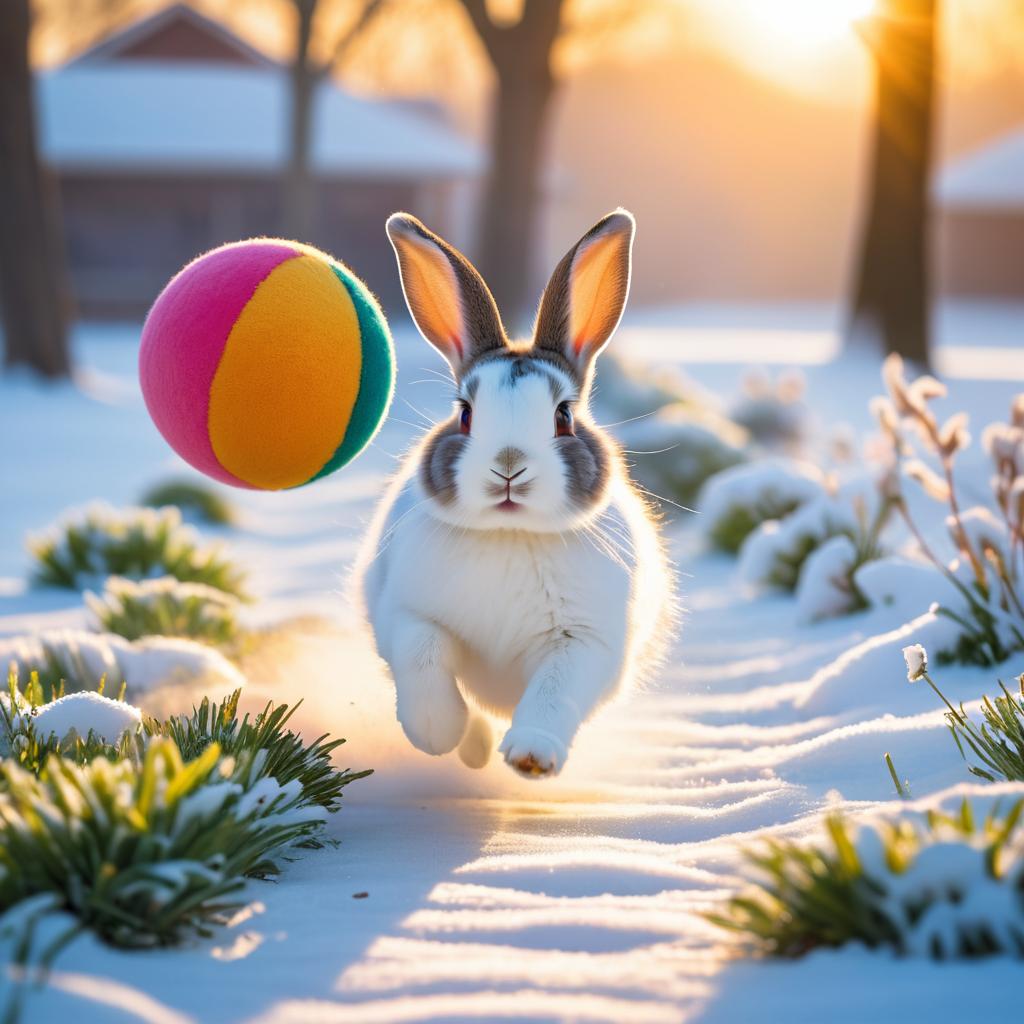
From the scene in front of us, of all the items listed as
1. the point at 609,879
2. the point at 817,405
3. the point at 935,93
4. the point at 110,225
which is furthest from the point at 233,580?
the point at 110,225

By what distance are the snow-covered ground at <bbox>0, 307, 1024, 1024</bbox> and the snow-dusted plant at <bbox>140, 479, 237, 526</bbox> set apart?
228 centimetres

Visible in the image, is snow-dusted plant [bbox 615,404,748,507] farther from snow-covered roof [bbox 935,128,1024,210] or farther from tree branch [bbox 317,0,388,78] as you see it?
snow-covered roof [bbox 935,128,1024,210]

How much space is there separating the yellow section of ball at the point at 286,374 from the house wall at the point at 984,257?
42025 millimetres

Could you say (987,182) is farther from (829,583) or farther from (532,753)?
(532,753)

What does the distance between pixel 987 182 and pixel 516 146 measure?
24645 mm

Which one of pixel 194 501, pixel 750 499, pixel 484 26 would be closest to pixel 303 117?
pixel 484 26

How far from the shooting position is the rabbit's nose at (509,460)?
3332 millimetres

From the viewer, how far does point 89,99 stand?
110ft

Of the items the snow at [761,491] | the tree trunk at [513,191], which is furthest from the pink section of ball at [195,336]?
the tree trunk at [513,191]

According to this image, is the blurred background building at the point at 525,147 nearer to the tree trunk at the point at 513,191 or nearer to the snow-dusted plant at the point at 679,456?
the tree trunk at the point at 513,191

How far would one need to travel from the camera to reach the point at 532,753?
3115 millimetres

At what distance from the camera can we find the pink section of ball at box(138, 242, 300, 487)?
401cm

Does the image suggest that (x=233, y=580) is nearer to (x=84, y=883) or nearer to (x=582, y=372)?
(x=582, y=372)

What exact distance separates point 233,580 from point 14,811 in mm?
4094
